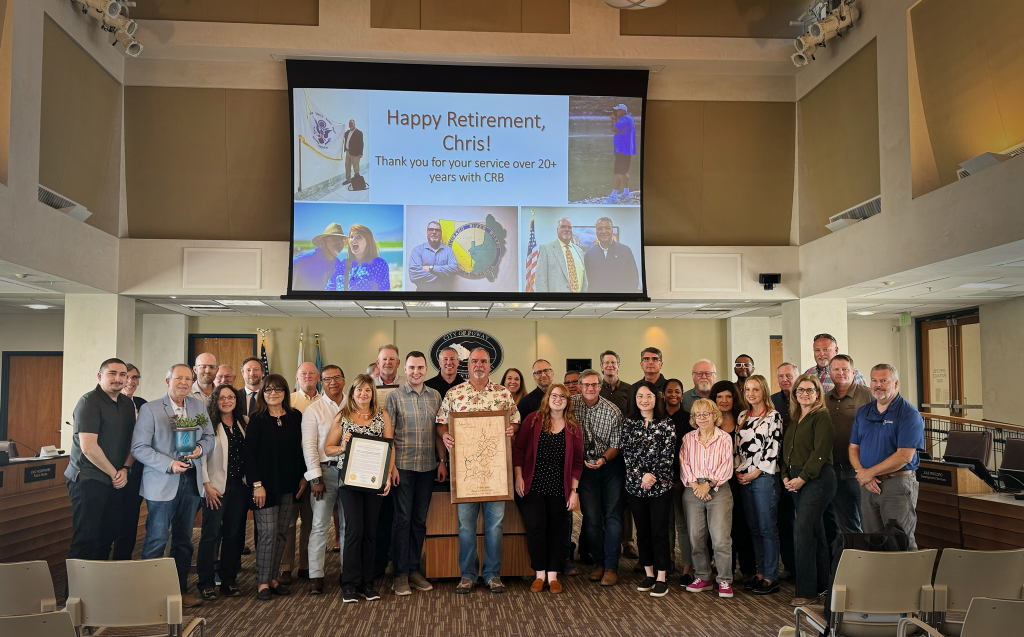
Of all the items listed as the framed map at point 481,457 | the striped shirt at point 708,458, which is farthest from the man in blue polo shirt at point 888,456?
the framed map at point 481,457

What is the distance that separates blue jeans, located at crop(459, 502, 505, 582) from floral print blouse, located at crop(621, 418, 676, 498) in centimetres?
101

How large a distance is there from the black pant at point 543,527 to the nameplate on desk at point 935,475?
3186mm

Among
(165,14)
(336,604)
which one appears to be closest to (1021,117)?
(336,604)

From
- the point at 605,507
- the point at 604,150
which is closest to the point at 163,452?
the point at 605,507

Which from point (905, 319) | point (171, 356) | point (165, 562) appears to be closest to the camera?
point (165, 562)

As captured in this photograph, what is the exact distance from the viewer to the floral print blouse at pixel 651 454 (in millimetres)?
5484

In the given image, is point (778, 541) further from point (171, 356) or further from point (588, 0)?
point (171, 356)

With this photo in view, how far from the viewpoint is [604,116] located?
8820 mm

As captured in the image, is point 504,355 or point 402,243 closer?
point 402,243

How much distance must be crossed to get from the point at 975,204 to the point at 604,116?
161 inches

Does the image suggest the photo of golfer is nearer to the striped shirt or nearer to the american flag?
the american flag

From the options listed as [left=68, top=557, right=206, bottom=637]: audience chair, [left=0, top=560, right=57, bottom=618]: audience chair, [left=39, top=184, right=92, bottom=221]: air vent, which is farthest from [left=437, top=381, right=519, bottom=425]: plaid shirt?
[left=39, top=184, right=92, bottom=221]: air vent

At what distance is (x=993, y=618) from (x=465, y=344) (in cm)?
1035

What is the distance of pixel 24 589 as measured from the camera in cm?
327
